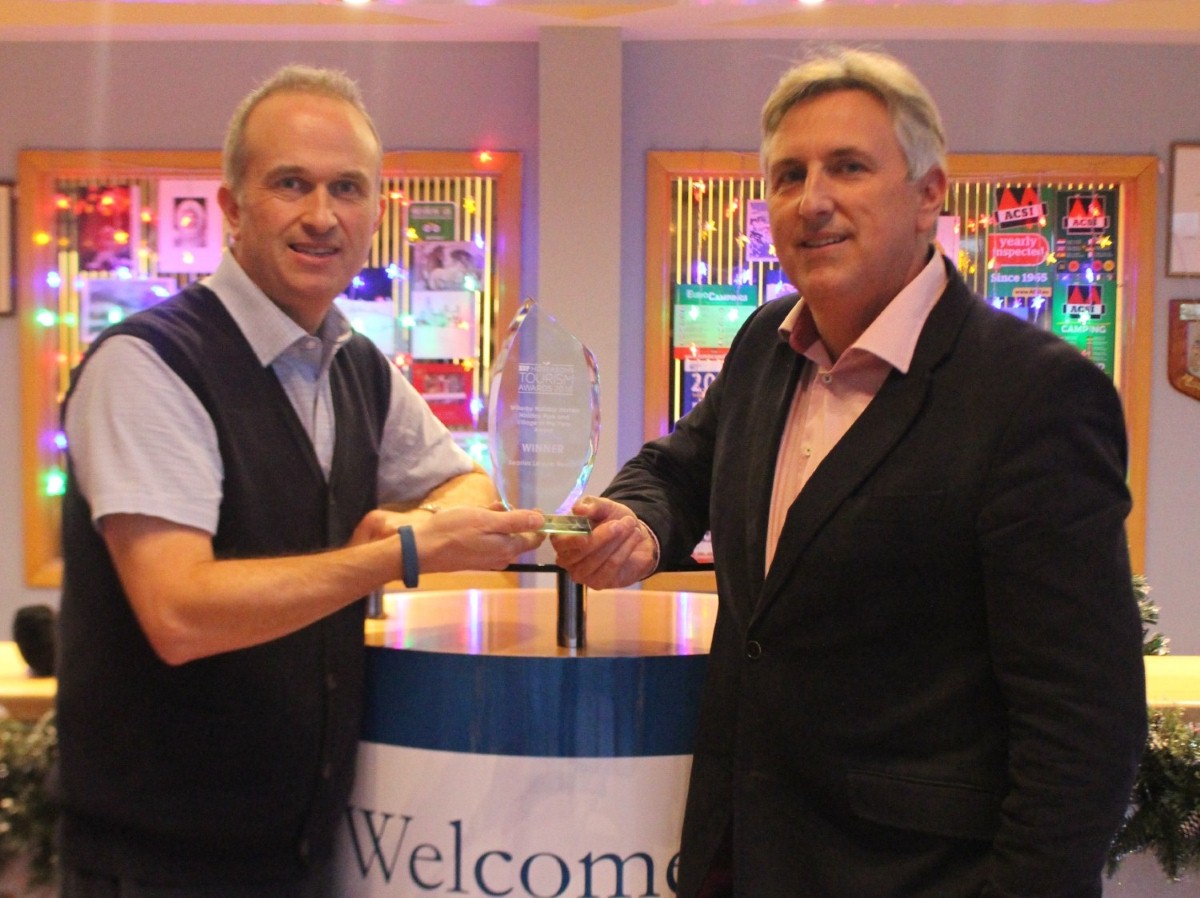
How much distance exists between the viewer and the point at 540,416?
74.6 inches

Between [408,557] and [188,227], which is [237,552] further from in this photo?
[188,227]

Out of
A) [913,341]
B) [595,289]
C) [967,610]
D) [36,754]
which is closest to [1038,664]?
[967,610]

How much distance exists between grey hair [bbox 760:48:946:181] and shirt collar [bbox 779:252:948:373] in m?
0.14

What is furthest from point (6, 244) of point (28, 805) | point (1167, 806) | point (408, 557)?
point (1167, 806)

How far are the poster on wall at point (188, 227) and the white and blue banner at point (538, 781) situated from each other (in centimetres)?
403

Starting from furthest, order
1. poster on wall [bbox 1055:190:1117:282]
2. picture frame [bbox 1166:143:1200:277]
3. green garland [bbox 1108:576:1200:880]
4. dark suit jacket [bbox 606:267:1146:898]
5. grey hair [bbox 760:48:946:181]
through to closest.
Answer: poster on wall [bbox 1055:190:1117:282], picture frame [bbox 1166:143:1200:277], green garland [bbox 1108:576:1200:880], grey hair [bbox 760:48:946:181], dark suit jacket [bbox 606:267:1146:898]

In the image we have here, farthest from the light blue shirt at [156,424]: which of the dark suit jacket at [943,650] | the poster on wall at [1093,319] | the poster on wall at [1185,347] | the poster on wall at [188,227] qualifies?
the poster on wall at [1185,347]

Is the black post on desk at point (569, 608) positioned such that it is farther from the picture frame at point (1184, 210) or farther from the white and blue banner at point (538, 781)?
the picture frame at point (1184, 210)

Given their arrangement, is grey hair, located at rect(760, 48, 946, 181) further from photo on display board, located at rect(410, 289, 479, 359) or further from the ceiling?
photo on display board, located at rect(410, 289, 479, 359)

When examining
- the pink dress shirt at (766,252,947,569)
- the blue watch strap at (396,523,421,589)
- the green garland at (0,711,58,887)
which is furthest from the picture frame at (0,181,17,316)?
the pink dress shirt at (766,252,947,569)

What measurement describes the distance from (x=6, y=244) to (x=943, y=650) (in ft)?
16.6

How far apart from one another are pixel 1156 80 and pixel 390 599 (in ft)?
14.4

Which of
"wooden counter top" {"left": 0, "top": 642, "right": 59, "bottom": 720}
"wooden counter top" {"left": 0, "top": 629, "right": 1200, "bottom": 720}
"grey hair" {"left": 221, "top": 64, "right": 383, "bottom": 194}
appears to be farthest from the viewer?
"wooden counter top" {"left": 0, "top": 642, "right": 59, "bottom": 720}

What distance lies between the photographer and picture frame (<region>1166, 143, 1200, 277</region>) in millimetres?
5086
